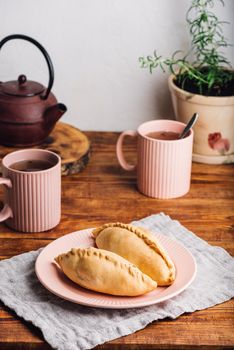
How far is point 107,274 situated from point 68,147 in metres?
0.53

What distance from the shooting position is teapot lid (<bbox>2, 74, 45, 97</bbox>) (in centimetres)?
144

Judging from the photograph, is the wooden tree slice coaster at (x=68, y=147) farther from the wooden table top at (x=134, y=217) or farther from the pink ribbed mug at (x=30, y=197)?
the pink ribbed mug at (x=30, y=197)

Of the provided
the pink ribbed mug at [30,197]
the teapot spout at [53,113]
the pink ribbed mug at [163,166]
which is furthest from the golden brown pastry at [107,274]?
the teapot spout at [53,113]

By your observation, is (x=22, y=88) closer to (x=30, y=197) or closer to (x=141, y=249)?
(x=30, y=197)

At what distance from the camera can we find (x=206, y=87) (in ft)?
4.99

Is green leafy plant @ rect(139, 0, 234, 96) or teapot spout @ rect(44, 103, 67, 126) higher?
green leafy plant @ rect(139, 0, 234, 96)

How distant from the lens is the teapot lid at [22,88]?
1.44 m

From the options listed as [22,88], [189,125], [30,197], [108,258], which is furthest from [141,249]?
[22,88]

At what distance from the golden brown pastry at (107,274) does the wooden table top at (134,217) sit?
0.18 feet

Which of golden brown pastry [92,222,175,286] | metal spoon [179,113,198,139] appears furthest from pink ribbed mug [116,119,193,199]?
golden brown pastry [92,222,175,286]

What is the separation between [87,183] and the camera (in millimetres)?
1434

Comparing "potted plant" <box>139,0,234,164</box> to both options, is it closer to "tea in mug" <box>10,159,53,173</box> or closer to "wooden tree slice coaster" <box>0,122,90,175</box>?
"wooden tree slice coaster" <box>0,122,90,175</box>

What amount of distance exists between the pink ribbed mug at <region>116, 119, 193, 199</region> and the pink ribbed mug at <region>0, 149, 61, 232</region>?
19 cm

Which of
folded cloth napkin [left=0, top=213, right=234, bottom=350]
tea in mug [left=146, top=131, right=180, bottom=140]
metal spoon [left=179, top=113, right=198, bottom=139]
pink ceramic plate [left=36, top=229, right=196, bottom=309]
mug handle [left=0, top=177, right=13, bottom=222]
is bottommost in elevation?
folded cloth napkin [left=0, top=213, right=234, bottom=350]
